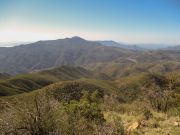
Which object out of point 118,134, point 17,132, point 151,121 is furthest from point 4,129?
point 151,121

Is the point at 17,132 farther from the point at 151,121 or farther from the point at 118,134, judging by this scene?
the point at 151,121

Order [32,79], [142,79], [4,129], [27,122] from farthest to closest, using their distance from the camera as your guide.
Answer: [32,79] → [142,79] → [27,122] → [4,129]

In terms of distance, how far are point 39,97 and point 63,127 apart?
1.15m

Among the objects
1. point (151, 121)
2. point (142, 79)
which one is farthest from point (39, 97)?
point (142, 79)

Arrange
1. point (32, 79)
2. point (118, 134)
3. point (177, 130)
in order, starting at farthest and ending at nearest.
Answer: point (32, 79)
point (177, 130)
point (118, 134)

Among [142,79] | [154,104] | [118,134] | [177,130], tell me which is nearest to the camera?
[118,134]

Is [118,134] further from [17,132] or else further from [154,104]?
[154,104]

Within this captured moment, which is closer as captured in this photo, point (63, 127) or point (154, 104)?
point (63, 127)

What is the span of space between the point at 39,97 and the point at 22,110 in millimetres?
879

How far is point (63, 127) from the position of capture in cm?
707

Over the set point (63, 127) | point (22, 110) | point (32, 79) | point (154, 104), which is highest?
point (22, 110)

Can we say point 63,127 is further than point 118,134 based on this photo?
No

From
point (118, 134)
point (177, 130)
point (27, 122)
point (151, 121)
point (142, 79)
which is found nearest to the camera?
point (27, 122)

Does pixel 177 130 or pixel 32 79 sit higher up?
pixel 177 130
